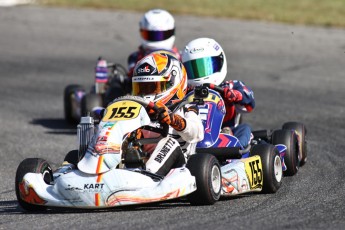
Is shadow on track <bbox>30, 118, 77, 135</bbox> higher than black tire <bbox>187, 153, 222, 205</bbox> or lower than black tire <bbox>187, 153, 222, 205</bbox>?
lower

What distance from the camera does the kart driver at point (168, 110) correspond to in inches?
280

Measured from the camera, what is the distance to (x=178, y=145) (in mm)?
7273

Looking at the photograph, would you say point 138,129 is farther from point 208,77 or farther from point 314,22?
point 314,22

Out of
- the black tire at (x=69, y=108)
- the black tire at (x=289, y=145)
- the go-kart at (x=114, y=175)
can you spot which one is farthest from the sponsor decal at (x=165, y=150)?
the black tire at (x=69, y=108)

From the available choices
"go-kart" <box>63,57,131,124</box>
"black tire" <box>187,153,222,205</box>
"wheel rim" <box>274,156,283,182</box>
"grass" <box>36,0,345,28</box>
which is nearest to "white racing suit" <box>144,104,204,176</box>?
"black tire" <box>187,153,222,205</box>

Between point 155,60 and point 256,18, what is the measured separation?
1178 cm

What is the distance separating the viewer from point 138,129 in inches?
A: 293

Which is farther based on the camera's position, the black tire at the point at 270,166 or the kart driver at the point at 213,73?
the kart driver at the point at 213,73

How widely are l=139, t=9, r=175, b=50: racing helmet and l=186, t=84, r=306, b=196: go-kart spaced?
3.35m

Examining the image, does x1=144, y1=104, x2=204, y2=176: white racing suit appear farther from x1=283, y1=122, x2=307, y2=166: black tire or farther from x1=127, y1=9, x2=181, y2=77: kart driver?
x1=127, y1=9, x2=181, y2=77: kart driver

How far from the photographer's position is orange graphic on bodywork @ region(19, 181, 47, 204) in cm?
684

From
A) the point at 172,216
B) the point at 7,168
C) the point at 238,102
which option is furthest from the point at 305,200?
the point at 7,168

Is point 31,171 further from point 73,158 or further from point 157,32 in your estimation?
point 157,32

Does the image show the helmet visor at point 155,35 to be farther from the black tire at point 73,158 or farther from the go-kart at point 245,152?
the black tire at point 73,158
